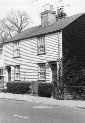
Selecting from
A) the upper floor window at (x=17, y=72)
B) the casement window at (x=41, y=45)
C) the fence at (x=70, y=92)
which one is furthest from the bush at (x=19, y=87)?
the fence at (x=70, y=92)

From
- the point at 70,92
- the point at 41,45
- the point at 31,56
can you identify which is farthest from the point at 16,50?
the point at 70,92

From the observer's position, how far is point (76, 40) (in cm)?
2347

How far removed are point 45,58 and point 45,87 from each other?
4.33 metres

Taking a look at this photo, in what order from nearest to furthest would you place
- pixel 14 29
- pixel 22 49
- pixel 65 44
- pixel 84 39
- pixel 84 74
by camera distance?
pixel 84 74 < pixel 65 44 < pixel 84 39 < pixel 22 49 < pixel 14 29

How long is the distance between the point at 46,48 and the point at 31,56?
2407mm

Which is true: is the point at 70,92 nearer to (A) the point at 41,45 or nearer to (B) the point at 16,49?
A: (A) the point at 41,45

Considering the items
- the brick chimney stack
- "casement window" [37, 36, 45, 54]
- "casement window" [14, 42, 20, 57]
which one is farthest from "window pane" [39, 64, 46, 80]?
the brick chimney stack

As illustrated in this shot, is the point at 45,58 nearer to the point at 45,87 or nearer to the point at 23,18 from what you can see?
the point at 45,87

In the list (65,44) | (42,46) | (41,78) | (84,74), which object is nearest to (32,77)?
(41,78)

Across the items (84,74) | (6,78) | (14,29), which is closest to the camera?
(84,74)

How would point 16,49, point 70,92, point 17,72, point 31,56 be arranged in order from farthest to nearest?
point 16,49 → point 17,72 → point 31,56 → point 70,92

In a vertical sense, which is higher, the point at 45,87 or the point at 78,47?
the point at 78,47

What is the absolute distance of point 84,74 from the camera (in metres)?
19.4

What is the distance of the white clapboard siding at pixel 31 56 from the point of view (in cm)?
2277
